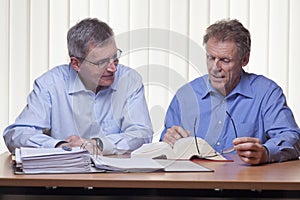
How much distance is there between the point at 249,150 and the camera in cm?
190

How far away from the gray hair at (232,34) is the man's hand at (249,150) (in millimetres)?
720

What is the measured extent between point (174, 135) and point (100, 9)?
1.39 meters

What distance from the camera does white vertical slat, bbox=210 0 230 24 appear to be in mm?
3320

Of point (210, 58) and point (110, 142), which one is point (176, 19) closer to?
point (210, 58)

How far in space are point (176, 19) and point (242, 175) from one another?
5.86 feet

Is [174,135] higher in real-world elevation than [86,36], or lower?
lower

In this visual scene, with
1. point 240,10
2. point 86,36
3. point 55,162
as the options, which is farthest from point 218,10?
point 55,162

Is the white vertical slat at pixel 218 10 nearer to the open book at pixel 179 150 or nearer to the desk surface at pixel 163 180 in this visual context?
the open book at pixel 179 150

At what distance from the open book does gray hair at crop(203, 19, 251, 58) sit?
1.90 ft

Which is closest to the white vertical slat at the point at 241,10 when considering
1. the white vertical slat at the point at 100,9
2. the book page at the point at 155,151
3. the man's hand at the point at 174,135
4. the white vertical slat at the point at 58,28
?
the white vertical slat at the point at 100,9

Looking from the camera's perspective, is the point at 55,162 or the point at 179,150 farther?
the point at 179,150

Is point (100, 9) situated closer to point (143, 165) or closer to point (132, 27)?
point (132, 27)

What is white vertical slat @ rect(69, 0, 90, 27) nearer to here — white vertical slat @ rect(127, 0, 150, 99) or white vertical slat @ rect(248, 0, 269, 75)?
white vertical slat @ rect(127, 0, 150, 99)

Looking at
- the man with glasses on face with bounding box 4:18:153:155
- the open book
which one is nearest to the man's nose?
the man with glasses on face with bounding box 4:18:153:155
